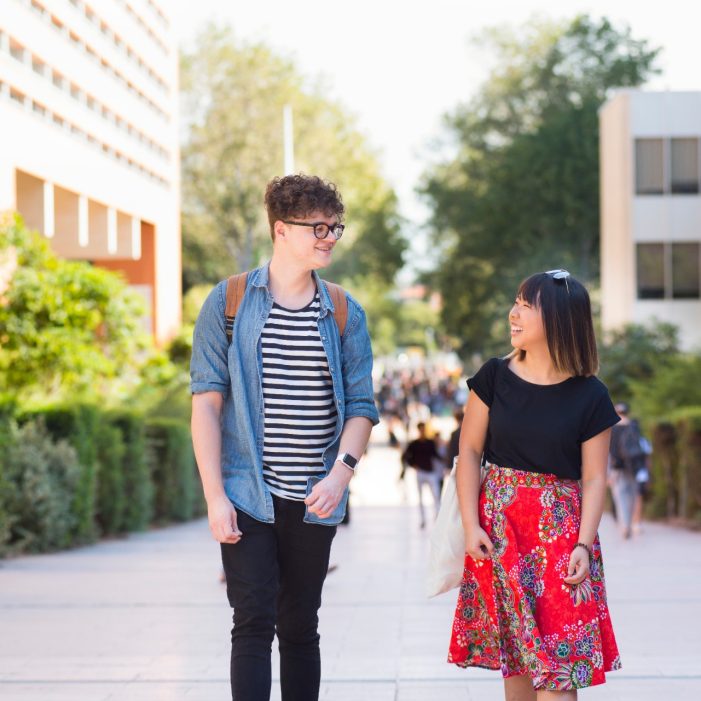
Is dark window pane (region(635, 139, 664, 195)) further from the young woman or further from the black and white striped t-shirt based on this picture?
the black and white striped t-shirt

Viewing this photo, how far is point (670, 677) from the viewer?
6746 millimetres

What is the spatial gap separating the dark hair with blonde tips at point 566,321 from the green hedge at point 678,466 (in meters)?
13.7

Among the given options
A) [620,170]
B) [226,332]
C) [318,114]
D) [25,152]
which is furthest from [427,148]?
[226,332]

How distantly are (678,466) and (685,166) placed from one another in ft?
74.8

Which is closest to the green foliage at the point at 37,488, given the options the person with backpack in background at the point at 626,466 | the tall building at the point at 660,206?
the person with backpack in background at the point at 626,466

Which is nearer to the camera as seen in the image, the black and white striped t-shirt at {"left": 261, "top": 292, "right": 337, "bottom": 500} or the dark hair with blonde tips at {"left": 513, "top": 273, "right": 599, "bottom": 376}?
the black and white striped t-shirt at {"left": 261, "top": 292, "right": 337, "bottom": 500}

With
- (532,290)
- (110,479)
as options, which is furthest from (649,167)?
(532,290)

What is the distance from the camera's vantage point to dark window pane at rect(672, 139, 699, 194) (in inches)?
1592

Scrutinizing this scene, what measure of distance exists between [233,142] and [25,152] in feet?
92.0

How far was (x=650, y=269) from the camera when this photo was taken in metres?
41.3

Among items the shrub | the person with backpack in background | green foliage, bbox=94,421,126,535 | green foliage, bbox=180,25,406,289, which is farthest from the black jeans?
green foliage, bbox=180,25,406,289

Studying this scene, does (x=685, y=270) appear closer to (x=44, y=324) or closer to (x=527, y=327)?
(x=44, y=324)

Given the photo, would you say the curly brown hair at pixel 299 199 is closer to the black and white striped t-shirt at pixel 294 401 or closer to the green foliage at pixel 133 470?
the black and white striped t-shirt at pixel 294 401

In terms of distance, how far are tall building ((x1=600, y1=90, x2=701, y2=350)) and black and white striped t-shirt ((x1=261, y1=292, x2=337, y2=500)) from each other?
36349 millimetres
